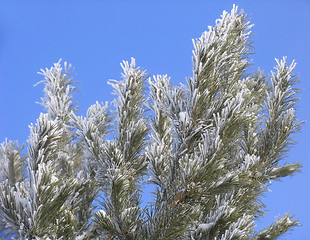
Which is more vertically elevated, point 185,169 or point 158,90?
point 158,90

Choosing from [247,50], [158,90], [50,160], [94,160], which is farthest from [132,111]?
[247,50]

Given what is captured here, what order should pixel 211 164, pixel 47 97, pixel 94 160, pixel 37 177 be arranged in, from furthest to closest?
pixel 47 97 < pixel 94 160 < pixel 211 164 < pixel 37 177

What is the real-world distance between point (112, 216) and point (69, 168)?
0.94 meters

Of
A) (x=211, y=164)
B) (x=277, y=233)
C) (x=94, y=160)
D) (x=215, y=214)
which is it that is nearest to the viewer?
(x=211, y=164)

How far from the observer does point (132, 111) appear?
258 centimetres

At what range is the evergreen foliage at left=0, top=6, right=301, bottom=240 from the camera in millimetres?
2121

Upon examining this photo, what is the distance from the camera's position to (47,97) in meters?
3.07

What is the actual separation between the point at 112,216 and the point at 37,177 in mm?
513

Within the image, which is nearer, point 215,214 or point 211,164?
point 211,164

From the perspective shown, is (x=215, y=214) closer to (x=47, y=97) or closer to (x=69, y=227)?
(x=69, y=227)

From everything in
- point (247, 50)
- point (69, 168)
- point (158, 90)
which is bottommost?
point (69, 168)

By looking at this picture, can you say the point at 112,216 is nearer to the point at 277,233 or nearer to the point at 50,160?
the point at 50,160

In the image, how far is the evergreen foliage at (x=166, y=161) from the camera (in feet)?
6.96

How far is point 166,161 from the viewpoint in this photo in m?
2.31
